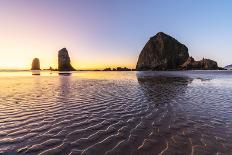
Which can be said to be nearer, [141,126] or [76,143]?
[76,143]

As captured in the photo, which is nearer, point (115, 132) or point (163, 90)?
point (115, 132)

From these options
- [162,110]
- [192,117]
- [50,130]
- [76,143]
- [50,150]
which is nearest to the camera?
[50,150]

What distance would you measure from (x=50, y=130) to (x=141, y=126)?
4.82 m

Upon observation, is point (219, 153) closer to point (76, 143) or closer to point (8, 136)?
point (76, 143)

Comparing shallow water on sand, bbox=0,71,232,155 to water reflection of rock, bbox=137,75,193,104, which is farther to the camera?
water reflection of rock, bbox=137,75,193,104

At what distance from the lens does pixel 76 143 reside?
8250mm

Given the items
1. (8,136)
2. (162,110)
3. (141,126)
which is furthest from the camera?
(162,110)

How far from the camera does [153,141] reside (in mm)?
8680

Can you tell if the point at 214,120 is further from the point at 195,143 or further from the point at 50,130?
the point at 50,130

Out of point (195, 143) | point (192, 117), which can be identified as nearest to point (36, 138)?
point (195, 143)

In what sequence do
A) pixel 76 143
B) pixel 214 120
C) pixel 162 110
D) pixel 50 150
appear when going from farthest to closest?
pixel 162 110 < pixel 214 120 < pixel 76 143 < pixel 50 150

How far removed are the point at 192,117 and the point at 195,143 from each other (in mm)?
4841

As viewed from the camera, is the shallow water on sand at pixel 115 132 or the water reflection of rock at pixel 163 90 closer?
the shallow water on sand at pixel 115 132

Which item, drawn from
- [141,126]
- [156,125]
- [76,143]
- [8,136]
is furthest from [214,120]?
[8,136]
